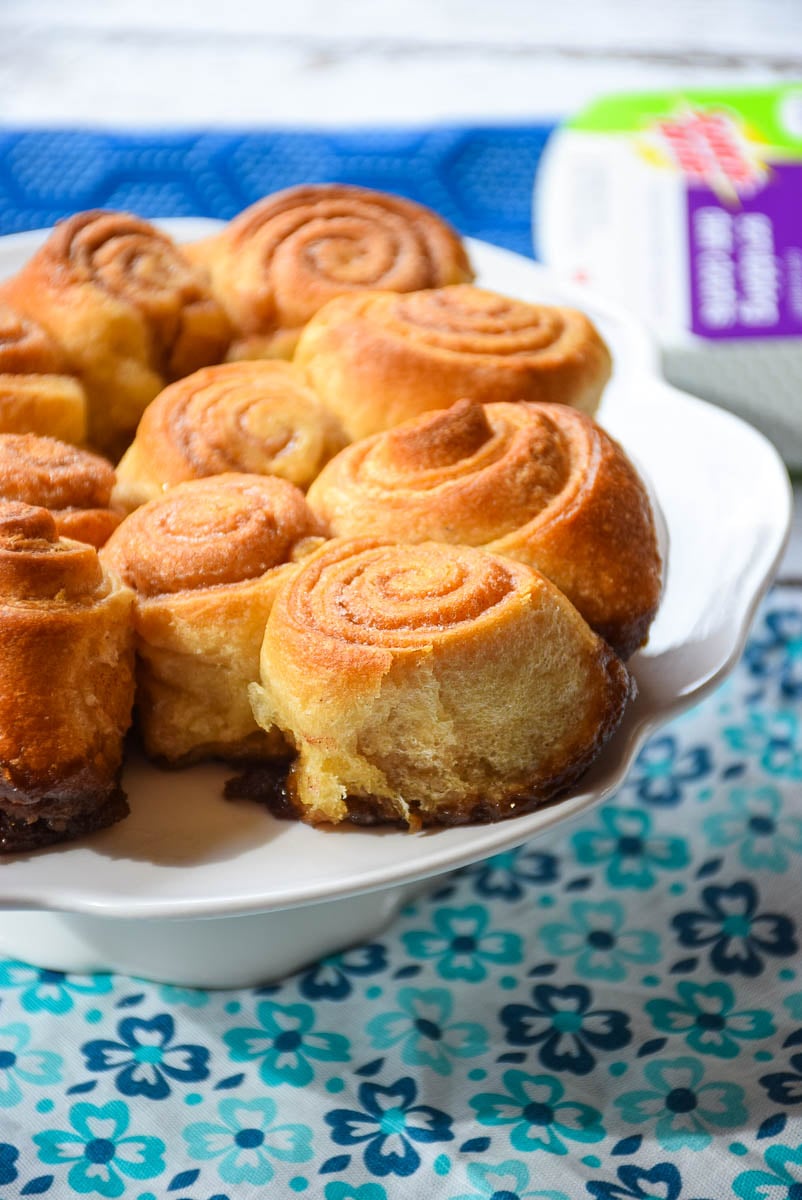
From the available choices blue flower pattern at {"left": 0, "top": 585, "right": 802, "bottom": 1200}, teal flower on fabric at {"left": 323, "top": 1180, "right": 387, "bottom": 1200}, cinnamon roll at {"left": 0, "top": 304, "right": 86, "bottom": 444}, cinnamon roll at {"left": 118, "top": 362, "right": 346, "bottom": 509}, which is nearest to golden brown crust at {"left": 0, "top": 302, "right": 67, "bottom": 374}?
cinnamon roll at {"left": 0, "top": 304, "right": 86, "bottom": 444}

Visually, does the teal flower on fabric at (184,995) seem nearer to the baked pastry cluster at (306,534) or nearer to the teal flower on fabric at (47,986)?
the teal flower on fabric at (47,986)

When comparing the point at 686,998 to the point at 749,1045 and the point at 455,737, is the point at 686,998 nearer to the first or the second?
the point at 749,1045

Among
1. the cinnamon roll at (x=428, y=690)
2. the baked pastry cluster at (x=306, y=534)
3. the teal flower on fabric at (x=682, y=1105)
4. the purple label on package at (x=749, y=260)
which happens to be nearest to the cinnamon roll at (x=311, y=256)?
the baked pastry cluster at (x=306, y=534)

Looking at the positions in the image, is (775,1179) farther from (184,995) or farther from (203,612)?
(203,612)

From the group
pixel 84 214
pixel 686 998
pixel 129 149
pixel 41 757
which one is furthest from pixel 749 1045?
pixel 129 149

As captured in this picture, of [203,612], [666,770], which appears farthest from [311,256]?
[666,770]

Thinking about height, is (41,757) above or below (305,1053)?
above
